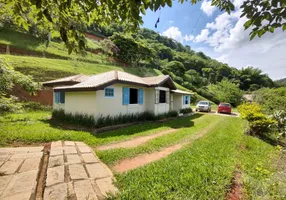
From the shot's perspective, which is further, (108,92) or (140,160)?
(108,92)

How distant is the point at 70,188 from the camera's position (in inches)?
135

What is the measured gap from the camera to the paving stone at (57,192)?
3115mm

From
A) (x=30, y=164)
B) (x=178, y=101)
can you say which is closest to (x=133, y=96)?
(x=178, y=101)

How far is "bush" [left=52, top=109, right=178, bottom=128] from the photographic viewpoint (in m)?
10.0

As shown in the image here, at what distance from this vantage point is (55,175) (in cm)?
391

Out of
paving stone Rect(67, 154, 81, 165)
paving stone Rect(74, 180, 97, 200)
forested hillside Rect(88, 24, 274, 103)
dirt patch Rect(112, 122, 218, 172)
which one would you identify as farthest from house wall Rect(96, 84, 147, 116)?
forested hillside Rect(88, 24, 274, 103)

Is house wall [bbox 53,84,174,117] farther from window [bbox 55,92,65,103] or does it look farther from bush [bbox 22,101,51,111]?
bush [bbox 22,101,51,111]

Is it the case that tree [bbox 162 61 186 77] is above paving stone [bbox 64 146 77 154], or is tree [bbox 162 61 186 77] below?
above

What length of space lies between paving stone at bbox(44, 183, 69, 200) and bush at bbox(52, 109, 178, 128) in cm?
643

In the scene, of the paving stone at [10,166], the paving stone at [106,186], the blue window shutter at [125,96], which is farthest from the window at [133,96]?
the paving stone at [106,186]

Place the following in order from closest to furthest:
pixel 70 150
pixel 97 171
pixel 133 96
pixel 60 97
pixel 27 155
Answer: pixel 97 171 < pixel 27 155 < pixel 70 150 < pixel 133 96 < pixel 60 97

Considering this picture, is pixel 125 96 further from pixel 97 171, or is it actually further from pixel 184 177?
pixel 184 177

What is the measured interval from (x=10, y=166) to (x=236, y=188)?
559cm

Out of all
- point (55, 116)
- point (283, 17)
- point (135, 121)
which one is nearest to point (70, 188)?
point (283, 17)
